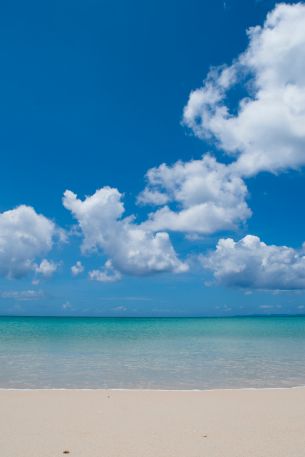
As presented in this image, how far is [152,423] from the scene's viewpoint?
27.8ft

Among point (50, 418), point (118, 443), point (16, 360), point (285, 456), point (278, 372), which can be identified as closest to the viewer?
point (285, 456)

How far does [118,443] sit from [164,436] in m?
0.96

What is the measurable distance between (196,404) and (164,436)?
10.4 feet

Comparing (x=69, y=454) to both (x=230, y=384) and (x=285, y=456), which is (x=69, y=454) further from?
(x=230, y=384)

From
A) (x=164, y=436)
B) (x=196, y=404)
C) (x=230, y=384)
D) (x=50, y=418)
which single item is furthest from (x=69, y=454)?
(x=230, y=384)

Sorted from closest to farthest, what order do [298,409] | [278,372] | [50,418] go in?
[50,418], [298,409], [278,372]

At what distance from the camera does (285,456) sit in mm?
6398

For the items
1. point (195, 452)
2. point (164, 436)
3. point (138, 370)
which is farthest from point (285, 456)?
point (138, 370)

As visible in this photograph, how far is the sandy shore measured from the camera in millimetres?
6742

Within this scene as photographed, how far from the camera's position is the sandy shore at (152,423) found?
6742 millimetres

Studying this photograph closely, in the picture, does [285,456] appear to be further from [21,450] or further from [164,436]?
[21,450]

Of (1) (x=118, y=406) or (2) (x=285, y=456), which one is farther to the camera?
(1) (x=118, y=406)

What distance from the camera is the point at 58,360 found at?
21562 mm

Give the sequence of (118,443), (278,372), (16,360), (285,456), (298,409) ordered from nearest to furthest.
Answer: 1. (285,456)
2. (118,443)
3. (298,409)
4. (278,372)
5. (16,360)
